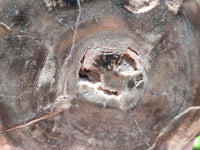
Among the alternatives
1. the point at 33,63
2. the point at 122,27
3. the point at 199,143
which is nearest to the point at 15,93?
the point at 33,63

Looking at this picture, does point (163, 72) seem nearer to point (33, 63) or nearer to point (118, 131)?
point (118, 131)

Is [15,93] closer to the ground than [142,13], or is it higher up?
closer to the ground

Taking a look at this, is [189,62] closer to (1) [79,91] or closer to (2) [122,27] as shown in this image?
(2) [122,27]

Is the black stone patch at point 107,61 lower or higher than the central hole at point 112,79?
higher

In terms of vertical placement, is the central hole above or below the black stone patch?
below

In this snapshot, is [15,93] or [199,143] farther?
[199,143]

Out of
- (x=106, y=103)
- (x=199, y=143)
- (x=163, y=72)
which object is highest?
(x=163, y=72)

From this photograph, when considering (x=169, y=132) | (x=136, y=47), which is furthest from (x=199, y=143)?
(x=136, y=47)
